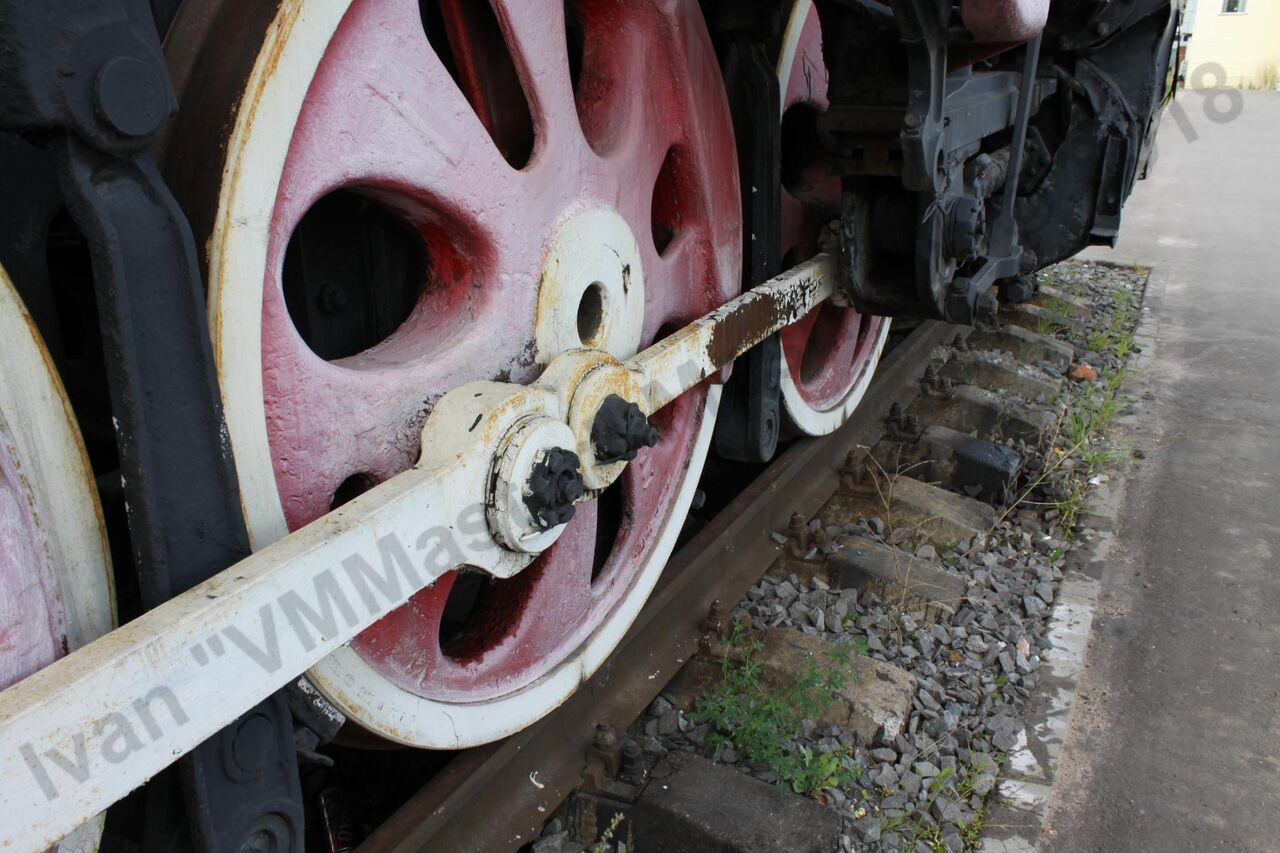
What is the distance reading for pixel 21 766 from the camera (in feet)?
2.75

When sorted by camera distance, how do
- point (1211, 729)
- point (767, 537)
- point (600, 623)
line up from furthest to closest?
point (767, 537), point (1211, 729), point (600, 623)

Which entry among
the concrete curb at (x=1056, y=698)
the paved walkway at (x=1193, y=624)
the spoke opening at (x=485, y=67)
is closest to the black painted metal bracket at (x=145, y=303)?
the spoke opening at (x=485, y=67)

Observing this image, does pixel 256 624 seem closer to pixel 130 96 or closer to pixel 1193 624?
pixel 130 96

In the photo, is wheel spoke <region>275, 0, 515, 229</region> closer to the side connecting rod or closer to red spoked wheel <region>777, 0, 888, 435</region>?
the side connecting rod

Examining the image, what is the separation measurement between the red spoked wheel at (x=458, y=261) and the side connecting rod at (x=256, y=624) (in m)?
0.08

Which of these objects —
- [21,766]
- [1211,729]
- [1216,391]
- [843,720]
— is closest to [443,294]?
[21,766]

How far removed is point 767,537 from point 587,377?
4.43ft

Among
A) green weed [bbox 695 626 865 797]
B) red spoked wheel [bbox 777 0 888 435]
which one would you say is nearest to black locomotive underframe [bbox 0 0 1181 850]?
red spoked wheel [bbox 777 0 888 435]

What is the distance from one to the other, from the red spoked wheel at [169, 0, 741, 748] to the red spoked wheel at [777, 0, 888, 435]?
21.7 inches

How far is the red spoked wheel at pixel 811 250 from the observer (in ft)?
8.68

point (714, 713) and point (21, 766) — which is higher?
point (21, 766)

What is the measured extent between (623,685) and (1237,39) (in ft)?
74.0

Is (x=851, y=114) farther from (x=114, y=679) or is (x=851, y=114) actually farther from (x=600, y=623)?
(x=114, y=679)

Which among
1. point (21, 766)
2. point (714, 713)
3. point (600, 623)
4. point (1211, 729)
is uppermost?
point (21, 766)
